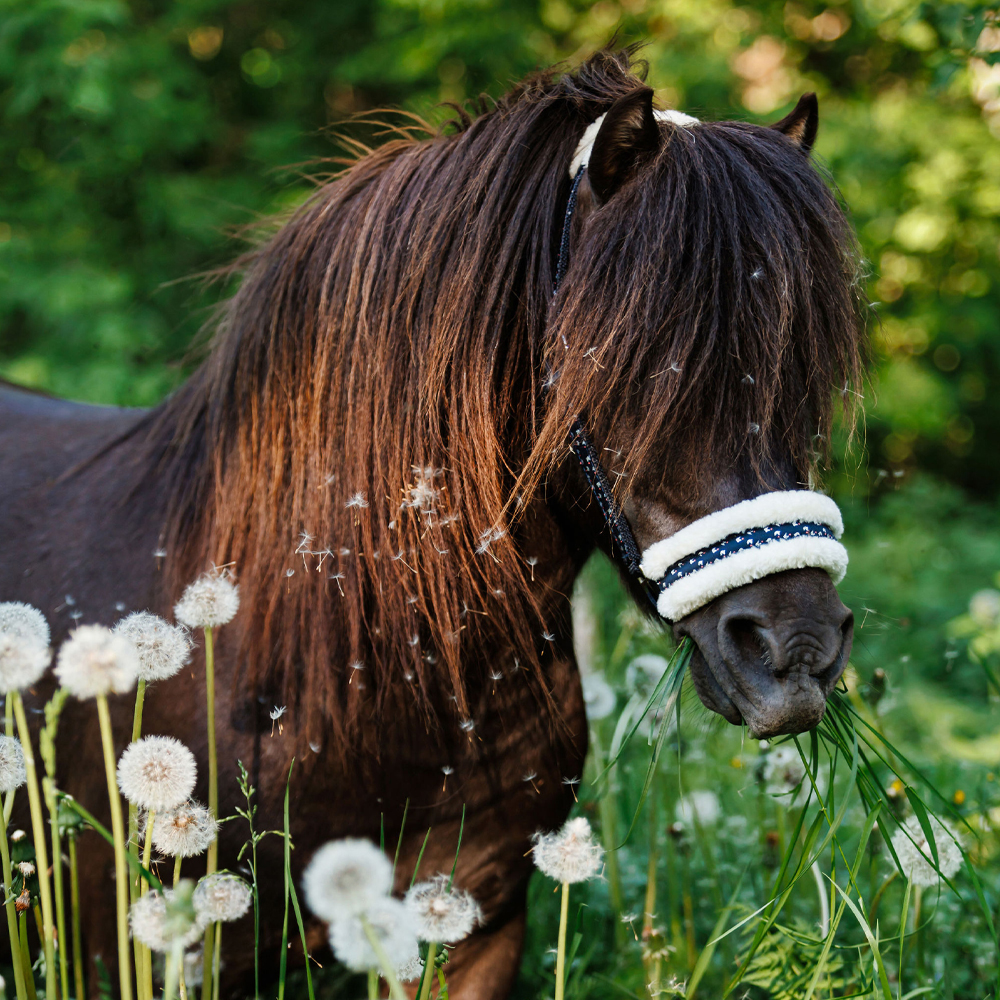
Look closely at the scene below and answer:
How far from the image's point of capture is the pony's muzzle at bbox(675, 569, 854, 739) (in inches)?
50.9

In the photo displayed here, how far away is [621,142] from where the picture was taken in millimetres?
1533

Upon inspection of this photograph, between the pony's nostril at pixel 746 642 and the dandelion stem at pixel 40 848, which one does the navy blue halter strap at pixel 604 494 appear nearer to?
the pony's nostril at pixel 746 642

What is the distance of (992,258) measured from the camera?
27.4 feet

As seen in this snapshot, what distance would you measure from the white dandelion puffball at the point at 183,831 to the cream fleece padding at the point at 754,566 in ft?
2.50

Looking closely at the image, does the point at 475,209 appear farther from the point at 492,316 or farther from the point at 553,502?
the point at 553,502

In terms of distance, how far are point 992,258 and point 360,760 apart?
28.6 ft

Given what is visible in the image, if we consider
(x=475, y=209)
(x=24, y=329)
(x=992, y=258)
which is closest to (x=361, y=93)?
(x=24, y=329)

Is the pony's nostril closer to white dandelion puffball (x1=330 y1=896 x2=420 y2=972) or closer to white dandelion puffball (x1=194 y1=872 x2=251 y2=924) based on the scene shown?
white dandelion puffball (x1=330 y1=896 x2=420 y2=972)

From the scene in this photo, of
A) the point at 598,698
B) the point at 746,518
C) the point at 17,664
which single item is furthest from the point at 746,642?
the point at 598,698

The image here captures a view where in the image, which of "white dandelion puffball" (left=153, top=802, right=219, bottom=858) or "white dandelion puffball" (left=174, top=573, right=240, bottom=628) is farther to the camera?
"white dandelion puffball" (left=174, top=573, right=240, bottom=628)

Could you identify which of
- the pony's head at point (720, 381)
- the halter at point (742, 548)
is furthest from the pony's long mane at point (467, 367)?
the halter at point (742, 548)

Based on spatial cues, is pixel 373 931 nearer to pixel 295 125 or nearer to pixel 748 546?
pixel 748 546

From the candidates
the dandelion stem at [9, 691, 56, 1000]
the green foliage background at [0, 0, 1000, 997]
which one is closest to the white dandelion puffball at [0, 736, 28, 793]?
the dandelion stem at [9, 691, 56, 1000]

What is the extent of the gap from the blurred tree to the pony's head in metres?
4.18
